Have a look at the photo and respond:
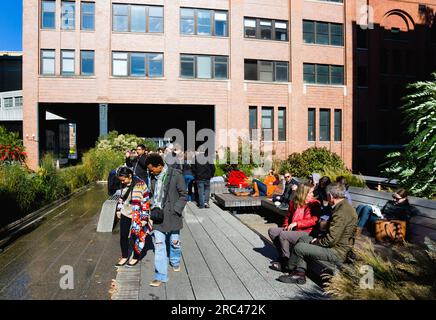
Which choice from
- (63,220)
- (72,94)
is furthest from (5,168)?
(72,94)

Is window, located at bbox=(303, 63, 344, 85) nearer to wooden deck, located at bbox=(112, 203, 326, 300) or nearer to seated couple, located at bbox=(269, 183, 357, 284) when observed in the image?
wooden deck, located at bbox=(112, 203, 326, 300)

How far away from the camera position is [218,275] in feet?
18.0

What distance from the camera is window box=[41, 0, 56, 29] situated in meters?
27.4

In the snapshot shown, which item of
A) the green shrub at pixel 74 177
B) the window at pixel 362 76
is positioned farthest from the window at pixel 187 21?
the window at pixel 362 76

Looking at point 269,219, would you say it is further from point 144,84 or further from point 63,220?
point 144,84

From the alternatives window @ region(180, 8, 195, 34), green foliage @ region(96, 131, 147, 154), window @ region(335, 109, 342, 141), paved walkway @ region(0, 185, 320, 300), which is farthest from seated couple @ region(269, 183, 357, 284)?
window @ region(335, 109, 342, 141)

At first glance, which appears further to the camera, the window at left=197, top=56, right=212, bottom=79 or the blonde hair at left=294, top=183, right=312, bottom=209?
the window at left=197, top=56, right=212, bottom=79

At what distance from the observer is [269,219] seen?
11.1 metres

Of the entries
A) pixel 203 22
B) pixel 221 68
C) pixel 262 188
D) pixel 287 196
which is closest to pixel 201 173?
pixel 262 188

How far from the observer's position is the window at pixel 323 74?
30859 mm

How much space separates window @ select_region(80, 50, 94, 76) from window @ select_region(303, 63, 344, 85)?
17.4 m

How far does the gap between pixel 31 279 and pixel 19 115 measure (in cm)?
4777

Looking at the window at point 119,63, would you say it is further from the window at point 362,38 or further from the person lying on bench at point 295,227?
the person lying on bench at point 295,227

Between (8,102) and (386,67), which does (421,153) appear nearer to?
(386,67)
